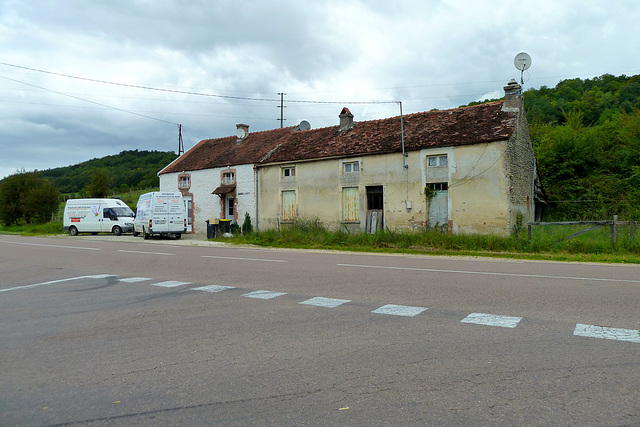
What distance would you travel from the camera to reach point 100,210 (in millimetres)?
31062

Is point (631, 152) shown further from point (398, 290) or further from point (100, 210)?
point (100, 210)

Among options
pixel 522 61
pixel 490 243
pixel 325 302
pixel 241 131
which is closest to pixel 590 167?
pixel 522 61

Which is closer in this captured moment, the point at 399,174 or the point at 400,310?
the point at 400,310

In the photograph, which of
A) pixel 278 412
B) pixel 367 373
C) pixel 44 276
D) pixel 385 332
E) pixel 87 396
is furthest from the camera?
pixel 44 276

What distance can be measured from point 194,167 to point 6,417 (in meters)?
28.7

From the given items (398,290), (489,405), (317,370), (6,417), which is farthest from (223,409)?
(398,290)

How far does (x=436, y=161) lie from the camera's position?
21172 mm

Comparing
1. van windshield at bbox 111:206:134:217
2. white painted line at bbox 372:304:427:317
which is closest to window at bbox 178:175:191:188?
van windshield at bbox 111:206:134:217

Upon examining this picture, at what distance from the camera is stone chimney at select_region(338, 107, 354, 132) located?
26188 mm

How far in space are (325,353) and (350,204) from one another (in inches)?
754

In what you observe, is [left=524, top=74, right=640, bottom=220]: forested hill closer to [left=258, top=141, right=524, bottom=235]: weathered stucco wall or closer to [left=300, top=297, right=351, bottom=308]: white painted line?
[left=258, top=141, right=524, bottom=235]: weathered stucco wall

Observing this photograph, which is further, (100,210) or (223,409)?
(100,210)

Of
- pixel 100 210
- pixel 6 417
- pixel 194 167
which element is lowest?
pixel 6 417

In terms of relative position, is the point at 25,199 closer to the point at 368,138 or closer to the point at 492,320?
the point at 368,138
